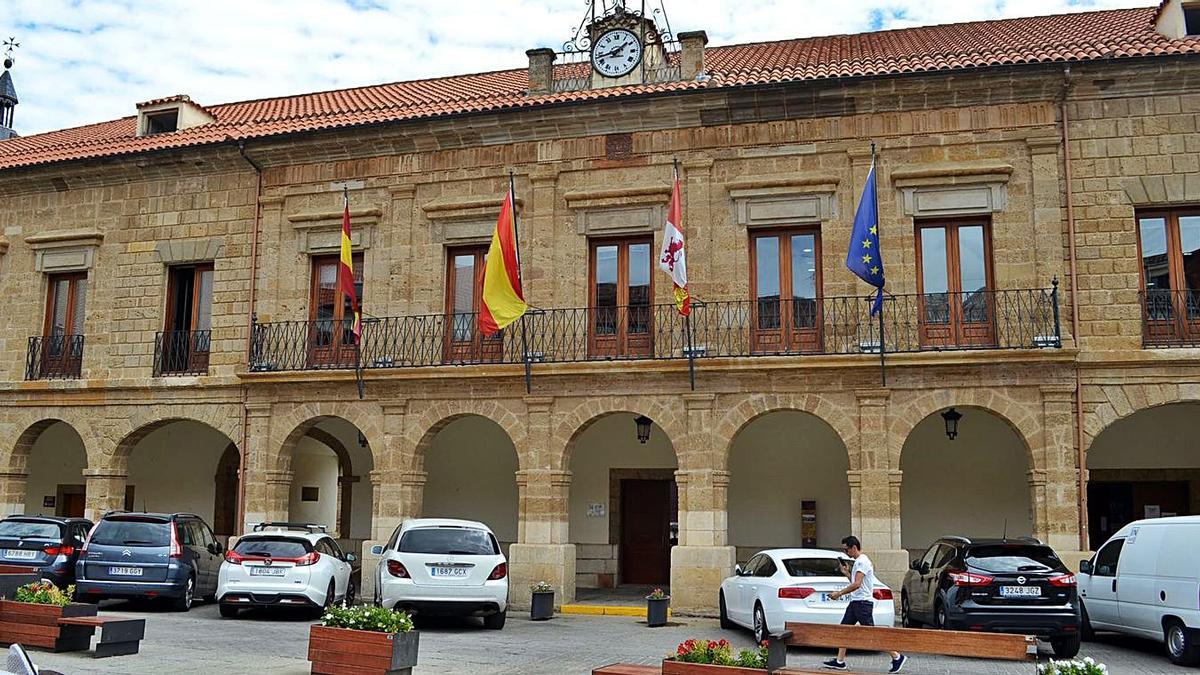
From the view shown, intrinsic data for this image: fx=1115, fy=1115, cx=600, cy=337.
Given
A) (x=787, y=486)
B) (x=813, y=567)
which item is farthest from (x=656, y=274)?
(x=813, y=567)

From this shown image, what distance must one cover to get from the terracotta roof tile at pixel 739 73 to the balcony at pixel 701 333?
3.35 meters

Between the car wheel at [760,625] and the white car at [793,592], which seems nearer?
the white car at [793,592]

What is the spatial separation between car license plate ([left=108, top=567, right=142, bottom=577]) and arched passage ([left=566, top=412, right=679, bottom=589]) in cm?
719

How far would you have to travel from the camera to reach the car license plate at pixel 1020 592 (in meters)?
12.0

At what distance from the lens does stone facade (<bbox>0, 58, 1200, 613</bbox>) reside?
1545 cm

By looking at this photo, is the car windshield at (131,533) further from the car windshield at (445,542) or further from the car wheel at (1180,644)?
the car wheel at (1180,644)

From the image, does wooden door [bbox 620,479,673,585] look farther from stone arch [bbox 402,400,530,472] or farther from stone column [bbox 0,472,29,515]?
stone column [bbox 0,472,29,515]

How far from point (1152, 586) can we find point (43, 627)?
1128 cm

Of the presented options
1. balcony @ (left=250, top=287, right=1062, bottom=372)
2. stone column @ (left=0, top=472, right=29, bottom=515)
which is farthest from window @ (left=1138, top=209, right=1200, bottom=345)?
stone column @ (left=0, top=472, right=29, bottom=515)

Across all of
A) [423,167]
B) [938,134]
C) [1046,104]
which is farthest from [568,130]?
[1046,104]

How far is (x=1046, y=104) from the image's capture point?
52.4 ft

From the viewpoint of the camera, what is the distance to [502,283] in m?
16.2

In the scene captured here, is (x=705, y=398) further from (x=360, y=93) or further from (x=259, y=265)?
(x=360, y=93)

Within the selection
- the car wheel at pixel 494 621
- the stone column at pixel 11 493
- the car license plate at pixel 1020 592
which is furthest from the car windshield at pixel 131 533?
the car license plate at pixel 1020 592
